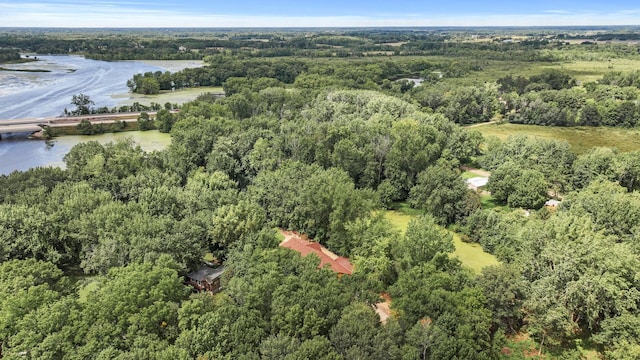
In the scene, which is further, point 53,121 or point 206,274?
point 53,121

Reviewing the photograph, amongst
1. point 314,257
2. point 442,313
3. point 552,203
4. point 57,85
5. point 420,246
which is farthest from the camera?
point 57,85

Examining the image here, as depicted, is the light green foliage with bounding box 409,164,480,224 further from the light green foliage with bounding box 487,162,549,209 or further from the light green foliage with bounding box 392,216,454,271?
the light green foliage with bounding box 392,216,454,271

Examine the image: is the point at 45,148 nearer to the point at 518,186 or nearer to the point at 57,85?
the point at 57,85

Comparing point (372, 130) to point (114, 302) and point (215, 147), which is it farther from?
point (114, 302)

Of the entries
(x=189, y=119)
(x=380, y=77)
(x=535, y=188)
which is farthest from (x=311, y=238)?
(x=380, y=77)

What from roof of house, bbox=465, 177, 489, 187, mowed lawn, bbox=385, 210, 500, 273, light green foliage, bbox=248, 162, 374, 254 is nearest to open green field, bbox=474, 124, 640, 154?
roof of house, bbox=465, 177, 489, 187

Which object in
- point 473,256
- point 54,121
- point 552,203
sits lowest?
point 473,256

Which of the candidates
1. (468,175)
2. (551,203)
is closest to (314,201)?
(551,203)

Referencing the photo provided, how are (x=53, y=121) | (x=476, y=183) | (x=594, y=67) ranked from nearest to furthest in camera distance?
(x=476, y=183) → (x=53, y=121) → (x=594, y=67)
